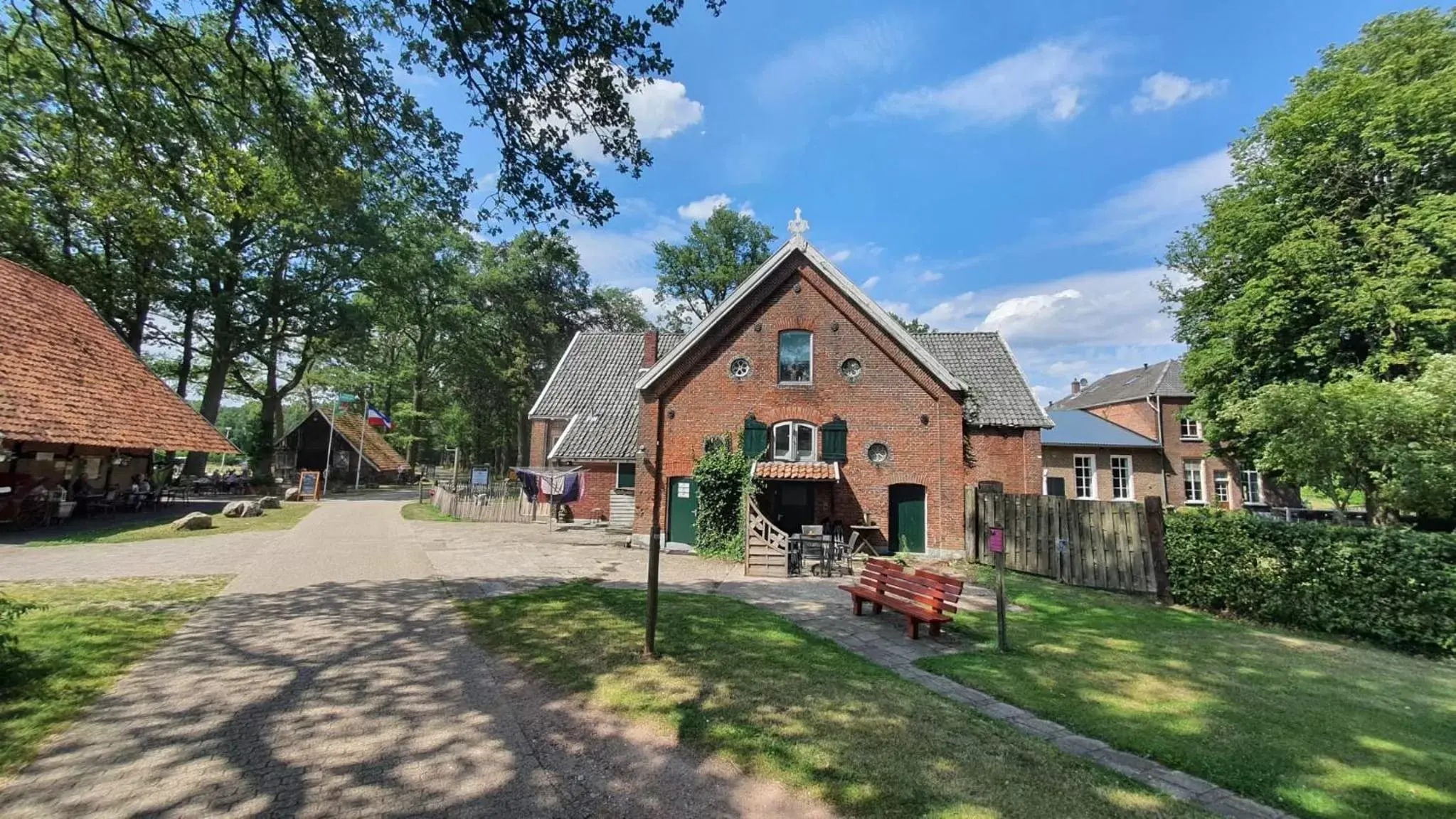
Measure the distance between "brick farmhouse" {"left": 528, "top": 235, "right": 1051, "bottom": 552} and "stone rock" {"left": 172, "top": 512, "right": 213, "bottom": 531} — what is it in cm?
1228

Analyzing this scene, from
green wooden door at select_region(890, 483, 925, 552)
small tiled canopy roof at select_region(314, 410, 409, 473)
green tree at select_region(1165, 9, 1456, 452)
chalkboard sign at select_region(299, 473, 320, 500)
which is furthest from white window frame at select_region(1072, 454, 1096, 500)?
small tiled canopy roof at select_region(314, 410, 409, 473)

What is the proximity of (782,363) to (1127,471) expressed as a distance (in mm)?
22684

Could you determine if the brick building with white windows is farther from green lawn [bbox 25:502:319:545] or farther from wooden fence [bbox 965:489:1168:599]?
green lawn [bbox 25:502:319:545]

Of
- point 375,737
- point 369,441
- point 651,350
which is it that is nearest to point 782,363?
point 651,350

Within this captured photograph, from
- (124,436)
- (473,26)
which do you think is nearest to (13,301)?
(124,436)

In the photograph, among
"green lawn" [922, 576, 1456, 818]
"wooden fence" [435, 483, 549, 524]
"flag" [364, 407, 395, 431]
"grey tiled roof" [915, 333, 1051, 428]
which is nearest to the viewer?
"green lawn" [922, 576, 1456, 818]

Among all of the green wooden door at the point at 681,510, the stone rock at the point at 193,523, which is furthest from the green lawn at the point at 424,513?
the green wooden door at the point at 681,510

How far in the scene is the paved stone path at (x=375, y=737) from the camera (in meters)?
3.86

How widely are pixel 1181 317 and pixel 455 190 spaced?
93.2 ft

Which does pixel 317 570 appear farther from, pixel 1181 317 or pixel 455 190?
pixel 1181 317

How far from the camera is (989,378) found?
2062 cm

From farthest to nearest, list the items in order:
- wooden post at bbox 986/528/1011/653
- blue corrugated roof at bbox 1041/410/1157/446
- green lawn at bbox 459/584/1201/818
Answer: blue corrugated roof at bbox 1041/410/1157/446
wooden post at bbox 986/528/1011/653
green lawn at bbox 459/584/1201/818

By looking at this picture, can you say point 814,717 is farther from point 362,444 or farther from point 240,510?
point 362,444

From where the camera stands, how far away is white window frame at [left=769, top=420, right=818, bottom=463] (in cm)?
1830
